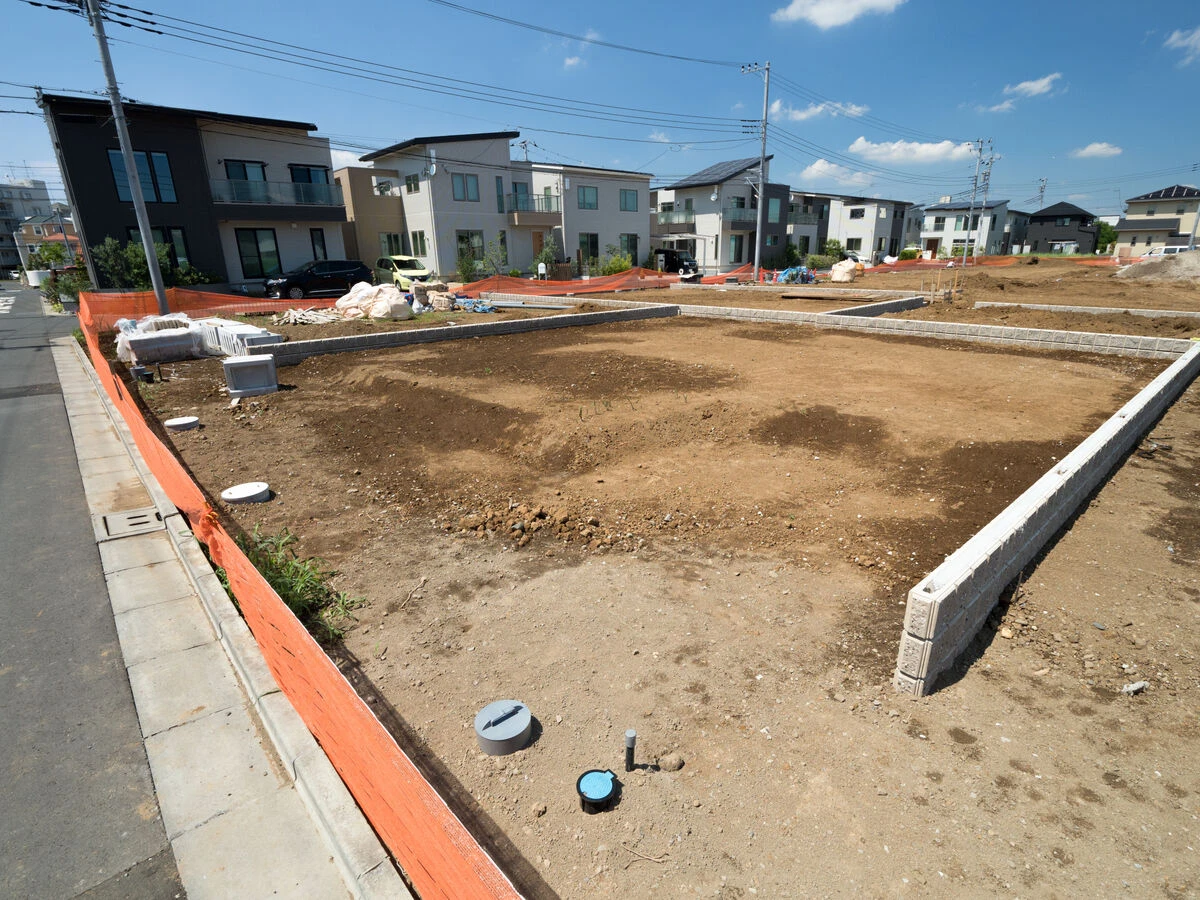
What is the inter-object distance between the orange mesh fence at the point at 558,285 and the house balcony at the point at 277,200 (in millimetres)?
8401

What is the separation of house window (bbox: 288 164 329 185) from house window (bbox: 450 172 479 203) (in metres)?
6.35

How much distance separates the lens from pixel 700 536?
5.22 meters

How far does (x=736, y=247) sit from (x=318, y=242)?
33811mm

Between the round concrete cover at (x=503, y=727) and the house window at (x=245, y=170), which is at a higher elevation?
the house window at (x=245, y=170)

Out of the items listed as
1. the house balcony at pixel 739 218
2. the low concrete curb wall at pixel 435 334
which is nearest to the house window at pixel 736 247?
the house balcony at pixel 739 218

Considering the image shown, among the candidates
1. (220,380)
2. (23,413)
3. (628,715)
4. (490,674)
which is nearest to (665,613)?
(628,715)

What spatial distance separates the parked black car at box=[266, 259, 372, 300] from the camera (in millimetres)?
23328

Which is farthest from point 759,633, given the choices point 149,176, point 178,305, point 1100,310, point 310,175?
point 310,175

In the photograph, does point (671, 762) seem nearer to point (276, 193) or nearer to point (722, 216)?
point (276, 193)

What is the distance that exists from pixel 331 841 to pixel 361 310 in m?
19.1

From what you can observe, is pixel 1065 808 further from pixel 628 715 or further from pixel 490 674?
pixel 490 674

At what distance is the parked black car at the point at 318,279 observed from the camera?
918 inches

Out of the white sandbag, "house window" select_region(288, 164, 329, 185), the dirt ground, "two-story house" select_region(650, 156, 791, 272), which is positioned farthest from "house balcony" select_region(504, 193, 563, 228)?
the dirt ground

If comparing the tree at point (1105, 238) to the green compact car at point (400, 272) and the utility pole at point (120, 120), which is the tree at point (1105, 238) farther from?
the utility pole at point (120, 120)
